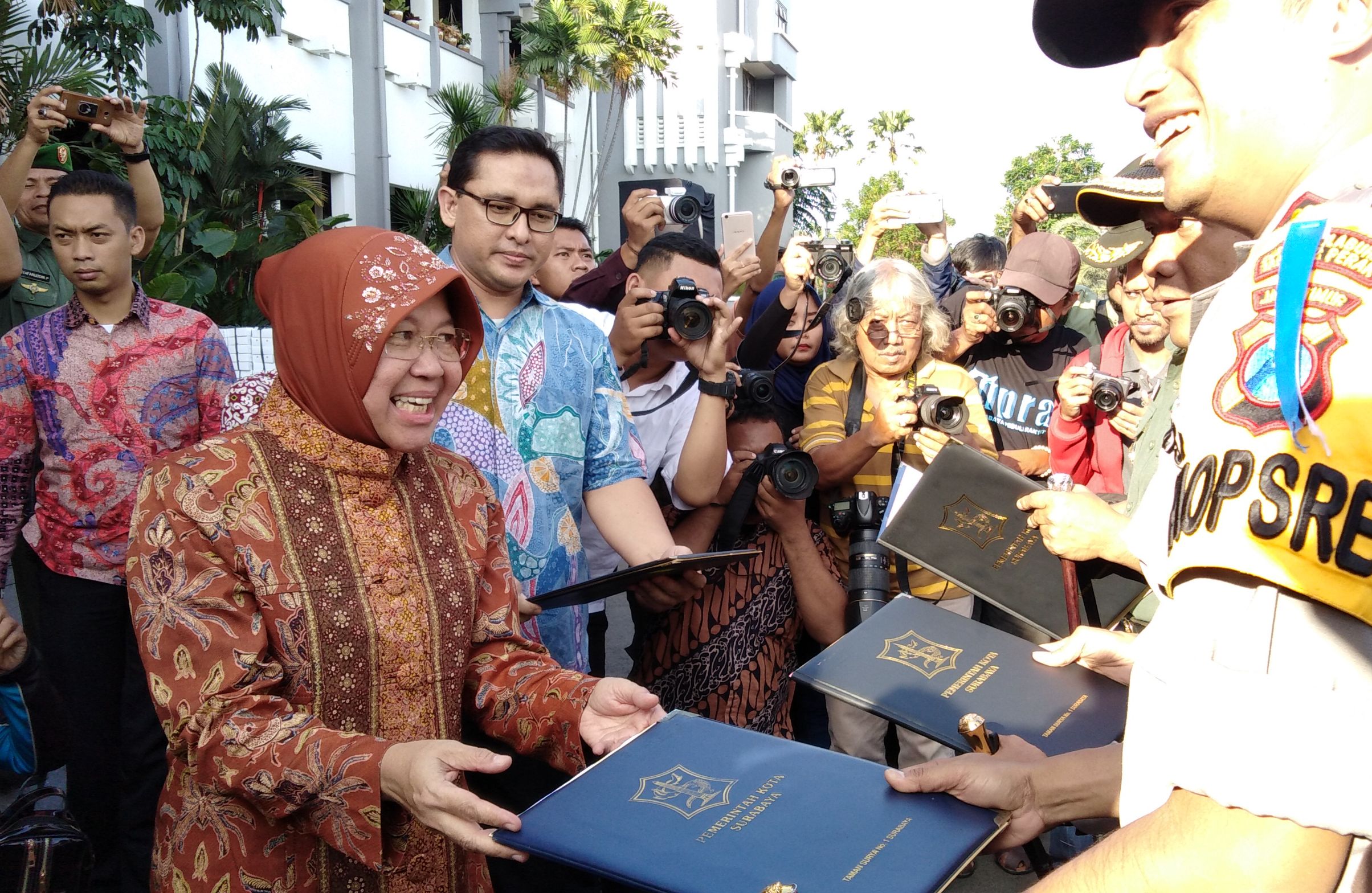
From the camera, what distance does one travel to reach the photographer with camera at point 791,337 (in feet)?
15.2

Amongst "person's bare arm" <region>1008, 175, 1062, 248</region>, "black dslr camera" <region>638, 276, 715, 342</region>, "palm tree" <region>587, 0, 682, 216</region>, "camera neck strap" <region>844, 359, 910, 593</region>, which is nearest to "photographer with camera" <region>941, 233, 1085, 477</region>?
"person's bare arm" <region>1008, 175, 1062, 248</region>

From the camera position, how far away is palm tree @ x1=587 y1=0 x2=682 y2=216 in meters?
24.9

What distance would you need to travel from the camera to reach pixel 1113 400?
12.8 feet

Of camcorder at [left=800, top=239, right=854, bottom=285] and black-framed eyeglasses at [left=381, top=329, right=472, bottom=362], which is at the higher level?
camcorder at [left=800, top=239, right=854, bottom=285]

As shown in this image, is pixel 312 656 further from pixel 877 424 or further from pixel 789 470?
pixel 877 424

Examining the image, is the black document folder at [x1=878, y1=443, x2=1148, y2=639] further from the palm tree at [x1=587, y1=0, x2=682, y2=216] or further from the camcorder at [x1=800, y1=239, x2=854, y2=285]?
the palm tree at [x1=587, y1=0, x2=682, y2=216]

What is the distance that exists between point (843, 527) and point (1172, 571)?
2.86 m

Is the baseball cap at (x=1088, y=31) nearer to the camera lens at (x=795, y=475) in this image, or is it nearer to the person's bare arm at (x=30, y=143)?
the camera lens at (x=795, y=475)

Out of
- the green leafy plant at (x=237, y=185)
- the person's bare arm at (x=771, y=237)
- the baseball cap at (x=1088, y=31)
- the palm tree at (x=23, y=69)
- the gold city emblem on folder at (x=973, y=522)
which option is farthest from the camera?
the green leafy plant at (x=237, y=185)

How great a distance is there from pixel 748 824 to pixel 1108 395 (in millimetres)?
2937

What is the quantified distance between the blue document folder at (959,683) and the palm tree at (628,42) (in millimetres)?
23414

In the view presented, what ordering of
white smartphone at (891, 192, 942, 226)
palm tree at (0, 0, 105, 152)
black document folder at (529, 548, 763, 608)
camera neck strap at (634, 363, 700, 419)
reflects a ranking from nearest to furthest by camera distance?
black document folder at (529, 548, 763, 608), camera neck strap at (634, 363, 700, 419), white smartphone at (891, 192, 942, 226), palm tree at (0, 0, 105, 152)

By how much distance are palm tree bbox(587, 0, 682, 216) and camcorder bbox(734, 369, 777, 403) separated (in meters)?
21.6

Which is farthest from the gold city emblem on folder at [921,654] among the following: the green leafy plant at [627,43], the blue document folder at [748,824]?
the green leafy plant at [627,43]
